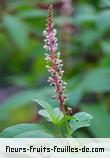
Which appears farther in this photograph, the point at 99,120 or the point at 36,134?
the point at 99,120

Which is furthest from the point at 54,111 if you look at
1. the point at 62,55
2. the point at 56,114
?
the point at 62,55

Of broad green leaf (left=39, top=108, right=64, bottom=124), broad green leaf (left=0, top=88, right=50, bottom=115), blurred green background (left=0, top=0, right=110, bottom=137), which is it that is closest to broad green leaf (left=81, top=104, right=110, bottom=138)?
blurred green background (left=0, top=0, right=110, bottom=137)

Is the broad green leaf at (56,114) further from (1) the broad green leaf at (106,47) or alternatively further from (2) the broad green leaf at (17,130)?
(1) the broad green leaf at (106,47)

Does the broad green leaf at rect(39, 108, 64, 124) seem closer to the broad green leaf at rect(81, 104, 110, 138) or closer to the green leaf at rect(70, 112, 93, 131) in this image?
the green leaf at rect(70, 112, 93, 131)

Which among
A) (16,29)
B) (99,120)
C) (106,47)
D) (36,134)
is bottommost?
(36,134)

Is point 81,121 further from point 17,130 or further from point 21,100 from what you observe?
point 21,100

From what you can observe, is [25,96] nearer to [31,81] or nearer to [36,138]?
[31,81]

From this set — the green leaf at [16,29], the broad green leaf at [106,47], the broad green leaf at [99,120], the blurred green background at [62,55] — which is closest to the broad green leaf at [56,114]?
the broad green leaf at [99,120]
